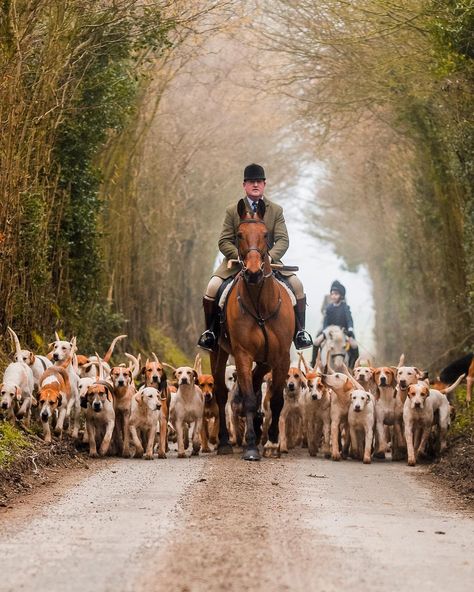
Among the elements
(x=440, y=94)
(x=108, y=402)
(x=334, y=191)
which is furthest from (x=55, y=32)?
(x=334, y=191)

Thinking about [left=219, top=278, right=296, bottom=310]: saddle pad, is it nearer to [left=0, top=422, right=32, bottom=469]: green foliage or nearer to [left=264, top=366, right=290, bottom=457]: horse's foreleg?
[left=264, top=366, right=290, bottom=457]: horse's foreleg

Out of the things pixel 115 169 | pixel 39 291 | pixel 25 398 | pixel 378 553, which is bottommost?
pixel 378 553

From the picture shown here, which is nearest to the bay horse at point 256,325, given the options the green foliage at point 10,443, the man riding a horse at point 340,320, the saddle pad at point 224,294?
the saddle pad at point 224,294

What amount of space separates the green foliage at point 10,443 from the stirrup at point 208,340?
7.43 ft

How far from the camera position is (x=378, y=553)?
7.43 meters

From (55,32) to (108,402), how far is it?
15.6 ft

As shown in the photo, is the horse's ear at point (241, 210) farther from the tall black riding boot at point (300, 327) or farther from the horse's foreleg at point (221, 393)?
the horse's foreleg at point (221, 393)

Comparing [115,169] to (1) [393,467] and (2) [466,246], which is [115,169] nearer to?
(2) [466,246]

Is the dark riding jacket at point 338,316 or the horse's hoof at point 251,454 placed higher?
the dark riding jacket at point 338,316

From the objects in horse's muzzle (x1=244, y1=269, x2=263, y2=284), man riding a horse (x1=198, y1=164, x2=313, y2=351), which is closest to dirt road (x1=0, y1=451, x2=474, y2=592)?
horse's muzzle (x1=244, y1=269, x2=263, y2=284)

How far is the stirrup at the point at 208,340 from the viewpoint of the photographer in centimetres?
1410

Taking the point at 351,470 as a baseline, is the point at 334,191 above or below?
above

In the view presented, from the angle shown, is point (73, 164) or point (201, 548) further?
point (73, 164)

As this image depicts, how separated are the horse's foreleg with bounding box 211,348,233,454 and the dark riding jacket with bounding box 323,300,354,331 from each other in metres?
7.22
